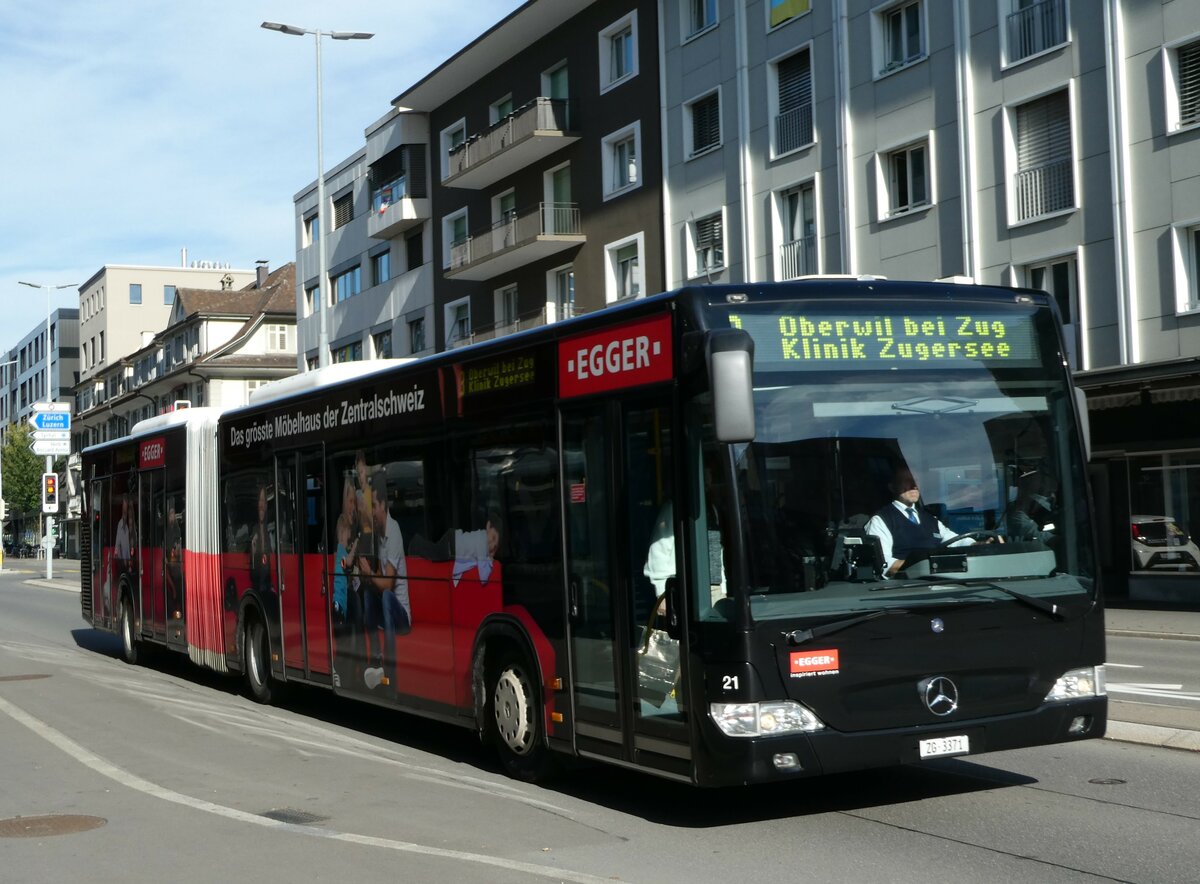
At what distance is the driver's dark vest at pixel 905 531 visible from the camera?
24.7 ft

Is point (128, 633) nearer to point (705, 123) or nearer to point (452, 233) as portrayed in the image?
point (705, 123)

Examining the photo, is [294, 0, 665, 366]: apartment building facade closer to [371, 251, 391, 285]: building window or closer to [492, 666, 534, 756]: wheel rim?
[371, 251, 391, 285]: building window

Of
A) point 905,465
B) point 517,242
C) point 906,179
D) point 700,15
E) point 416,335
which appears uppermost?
point 700,15

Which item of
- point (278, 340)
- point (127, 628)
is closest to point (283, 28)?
point (127, 628)

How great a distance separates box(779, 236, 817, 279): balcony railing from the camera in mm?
31719

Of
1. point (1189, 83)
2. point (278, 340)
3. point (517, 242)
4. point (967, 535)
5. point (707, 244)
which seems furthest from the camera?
point (278, 340)

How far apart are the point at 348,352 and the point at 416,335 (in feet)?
20.7

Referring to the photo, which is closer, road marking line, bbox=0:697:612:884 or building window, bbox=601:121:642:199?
road marking line, bbox=0:697:612:884

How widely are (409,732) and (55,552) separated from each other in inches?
3859

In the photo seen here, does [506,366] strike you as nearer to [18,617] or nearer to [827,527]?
[827,527]

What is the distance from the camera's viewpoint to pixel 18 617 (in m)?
31.3

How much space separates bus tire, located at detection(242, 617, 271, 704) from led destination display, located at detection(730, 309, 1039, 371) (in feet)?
27.7

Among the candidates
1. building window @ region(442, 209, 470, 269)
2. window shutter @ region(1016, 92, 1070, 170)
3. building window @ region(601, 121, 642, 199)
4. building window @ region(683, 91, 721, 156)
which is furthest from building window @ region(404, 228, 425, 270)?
window shutter @ region(1016, 92, 1070, 170)

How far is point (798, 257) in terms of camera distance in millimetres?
32188
